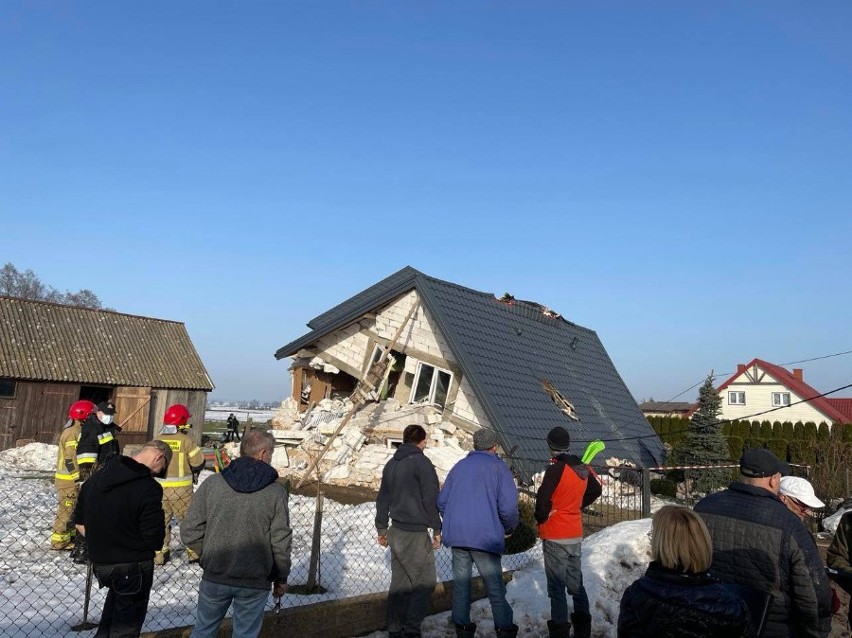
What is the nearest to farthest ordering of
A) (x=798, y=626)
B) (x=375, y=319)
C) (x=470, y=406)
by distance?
(x=798, y=626), (x=470, y=406), (x=375, y=319)

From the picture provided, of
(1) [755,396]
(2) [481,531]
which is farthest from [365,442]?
(1) [755,396]

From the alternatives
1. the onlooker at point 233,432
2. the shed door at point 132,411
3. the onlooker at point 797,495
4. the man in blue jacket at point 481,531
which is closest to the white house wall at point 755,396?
the onlooker at point 233,432

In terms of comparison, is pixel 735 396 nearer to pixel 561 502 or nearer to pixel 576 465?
pixel 576 465

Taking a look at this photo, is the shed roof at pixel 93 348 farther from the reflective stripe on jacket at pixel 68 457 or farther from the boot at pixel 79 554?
the boot at pixel 79 554

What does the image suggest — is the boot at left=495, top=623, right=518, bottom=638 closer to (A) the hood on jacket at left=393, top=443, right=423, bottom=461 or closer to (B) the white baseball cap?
(A) the hood on jacket at left=393, top=443, right=423, bottom=461

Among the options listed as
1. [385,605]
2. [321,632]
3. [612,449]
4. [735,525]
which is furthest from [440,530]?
[612,449]

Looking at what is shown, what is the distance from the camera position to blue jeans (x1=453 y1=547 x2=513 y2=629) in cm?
566

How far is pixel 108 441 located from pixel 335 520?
12.0ft

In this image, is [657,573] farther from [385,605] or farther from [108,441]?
[108,441]

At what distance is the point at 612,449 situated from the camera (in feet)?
56.9

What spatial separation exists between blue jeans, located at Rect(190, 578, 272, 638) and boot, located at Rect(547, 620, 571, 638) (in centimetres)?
257

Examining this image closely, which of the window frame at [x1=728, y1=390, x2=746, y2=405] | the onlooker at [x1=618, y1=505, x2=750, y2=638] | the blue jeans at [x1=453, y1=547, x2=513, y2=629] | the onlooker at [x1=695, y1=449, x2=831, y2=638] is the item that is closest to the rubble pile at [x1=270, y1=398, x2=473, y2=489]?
the blue jeans at [x1=453, y1=547, x2=513, y2=629]

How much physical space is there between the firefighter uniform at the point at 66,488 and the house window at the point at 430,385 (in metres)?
8.11

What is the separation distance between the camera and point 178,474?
8.23 meters
